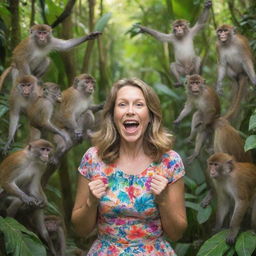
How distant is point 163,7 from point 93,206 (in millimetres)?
7516

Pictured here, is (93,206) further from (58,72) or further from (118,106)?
(58,72)

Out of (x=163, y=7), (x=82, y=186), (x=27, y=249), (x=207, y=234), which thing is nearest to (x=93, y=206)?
(x=82, y=186)

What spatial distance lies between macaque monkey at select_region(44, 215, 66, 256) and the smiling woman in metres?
2.68

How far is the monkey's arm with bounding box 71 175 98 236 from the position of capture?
11.0 ft

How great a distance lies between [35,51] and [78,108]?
885 millimetres

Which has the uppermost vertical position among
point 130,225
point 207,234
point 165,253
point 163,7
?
point 163,7

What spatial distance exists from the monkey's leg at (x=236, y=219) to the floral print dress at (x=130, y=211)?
178 centimetres

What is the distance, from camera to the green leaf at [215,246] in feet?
16.0

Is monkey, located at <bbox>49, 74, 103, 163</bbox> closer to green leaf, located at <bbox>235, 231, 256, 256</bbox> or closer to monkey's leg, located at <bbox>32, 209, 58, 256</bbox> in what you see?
monkey's leg, located at <bbox>32, 209, 58, 256</bbox>

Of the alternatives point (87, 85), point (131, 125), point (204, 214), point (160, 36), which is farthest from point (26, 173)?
point (160, 36)

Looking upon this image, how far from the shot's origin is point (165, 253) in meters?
3.48

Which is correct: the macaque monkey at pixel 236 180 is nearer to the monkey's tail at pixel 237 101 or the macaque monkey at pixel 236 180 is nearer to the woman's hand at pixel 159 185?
the monkey's tail at pixel 237 101

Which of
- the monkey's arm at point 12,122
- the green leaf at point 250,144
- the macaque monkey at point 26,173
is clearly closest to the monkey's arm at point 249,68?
the green leaf at point 250,144

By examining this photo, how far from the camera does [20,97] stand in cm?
610
